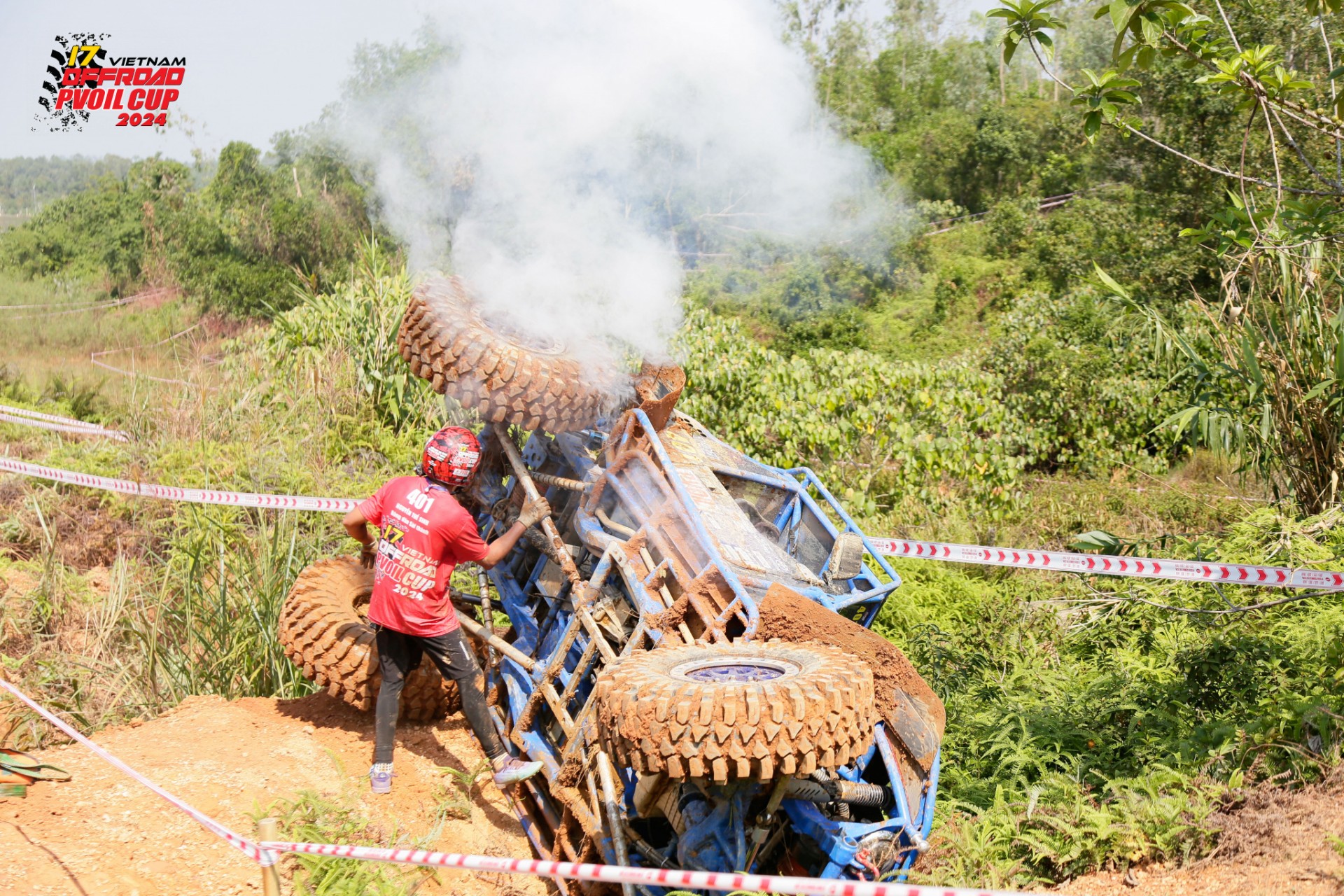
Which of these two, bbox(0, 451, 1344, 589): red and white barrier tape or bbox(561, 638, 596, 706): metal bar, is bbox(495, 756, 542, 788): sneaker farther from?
bbox(0, 451, 1344, 589): red and white barrier tape

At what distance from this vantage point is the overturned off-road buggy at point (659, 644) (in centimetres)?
387

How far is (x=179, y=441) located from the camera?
381 inches

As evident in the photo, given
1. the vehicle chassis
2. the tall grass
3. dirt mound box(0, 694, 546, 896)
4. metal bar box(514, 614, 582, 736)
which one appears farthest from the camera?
the tall grass

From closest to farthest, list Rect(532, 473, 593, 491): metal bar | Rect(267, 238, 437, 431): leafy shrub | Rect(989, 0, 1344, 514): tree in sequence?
Rect(989, 0, 1344, 514): tree → Rect(532, 473, 593, 491): metal bar → Rect(267, 238, 437, 431): leafy shrub

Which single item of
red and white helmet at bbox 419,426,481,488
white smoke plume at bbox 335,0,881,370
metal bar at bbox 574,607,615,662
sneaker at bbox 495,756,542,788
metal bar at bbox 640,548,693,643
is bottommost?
sneaker at bbox 495,756,542,788

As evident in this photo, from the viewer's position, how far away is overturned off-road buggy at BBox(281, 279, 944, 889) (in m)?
3.87

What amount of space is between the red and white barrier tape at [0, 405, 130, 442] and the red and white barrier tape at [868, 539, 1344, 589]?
7.85 metres

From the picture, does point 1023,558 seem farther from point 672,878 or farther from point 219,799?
point 219,799

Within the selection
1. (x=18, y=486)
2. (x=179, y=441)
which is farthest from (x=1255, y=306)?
(x=18, y=486)

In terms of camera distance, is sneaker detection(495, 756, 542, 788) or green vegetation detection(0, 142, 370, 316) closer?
sneaker detection(495, 756, 542, 788)

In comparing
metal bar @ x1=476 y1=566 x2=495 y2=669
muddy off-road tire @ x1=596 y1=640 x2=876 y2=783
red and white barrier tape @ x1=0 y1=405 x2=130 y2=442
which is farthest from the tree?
red and white barrier tape @ x1=0 y1=405 x2=130 y2=442

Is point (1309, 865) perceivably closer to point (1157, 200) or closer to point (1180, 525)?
point (1180, 525)

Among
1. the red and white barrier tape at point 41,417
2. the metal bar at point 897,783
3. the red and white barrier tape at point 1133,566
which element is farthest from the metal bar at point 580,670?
the red and white barrier tape at point 41,417

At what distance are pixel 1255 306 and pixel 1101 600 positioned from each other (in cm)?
230
